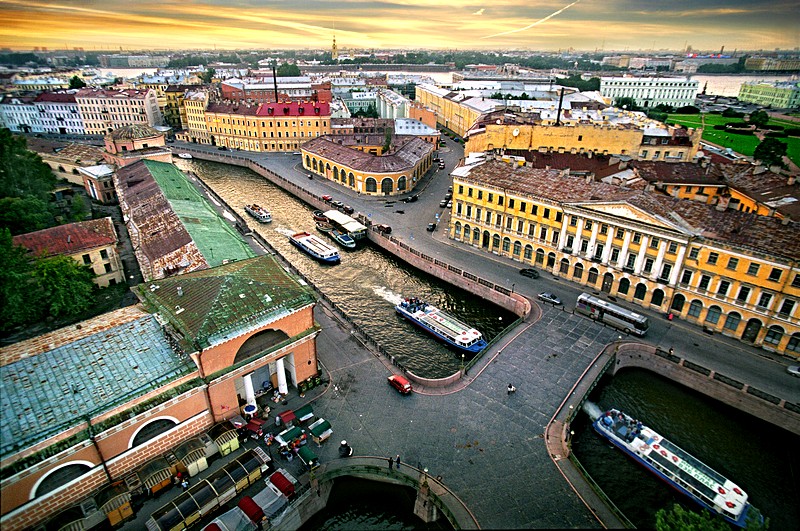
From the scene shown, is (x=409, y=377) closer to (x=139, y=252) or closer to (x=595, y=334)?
(x=595, y=334)

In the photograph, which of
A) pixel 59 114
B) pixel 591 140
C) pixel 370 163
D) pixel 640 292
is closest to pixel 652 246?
pixel 640 292

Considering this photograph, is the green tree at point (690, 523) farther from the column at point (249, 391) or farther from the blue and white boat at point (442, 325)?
the column at point (249, 391)

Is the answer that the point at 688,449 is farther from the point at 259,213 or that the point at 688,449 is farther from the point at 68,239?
the point at 259,213

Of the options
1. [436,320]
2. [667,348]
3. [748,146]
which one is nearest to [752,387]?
[667,348]

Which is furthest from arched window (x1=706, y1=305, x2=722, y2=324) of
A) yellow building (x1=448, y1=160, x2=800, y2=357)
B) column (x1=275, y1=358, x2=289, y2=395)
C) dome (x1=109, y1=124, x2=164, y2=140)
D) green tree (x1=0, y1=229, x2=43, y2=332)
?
dome (x1=109, y1=124, x2=164, y2=140)

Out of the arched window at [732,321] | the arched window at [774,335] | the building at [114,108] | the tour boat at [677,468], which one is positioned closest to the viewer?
the tour boat at [677,468]

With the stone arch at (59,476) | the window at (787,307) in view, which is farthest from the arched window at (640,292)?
the stone arch at (59,476)

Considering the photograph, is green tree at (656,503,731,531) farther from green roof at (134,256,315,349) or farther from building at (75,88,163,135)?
building at (75,88,163,135)
